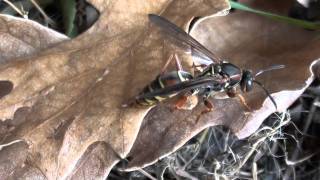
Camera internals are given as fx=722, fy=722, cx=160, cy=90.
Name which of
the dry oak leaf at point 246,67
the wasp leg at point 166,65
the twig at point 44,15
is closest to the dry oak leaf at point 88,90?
the wasp leg at point 166,65

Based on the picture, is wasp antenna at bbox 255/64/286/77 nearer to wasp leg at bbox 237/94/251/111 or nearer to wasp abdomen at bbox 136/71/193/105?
wasp leg at bbox 237/94/251/111

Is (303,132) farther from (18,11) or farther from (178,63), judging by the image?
(18,11)

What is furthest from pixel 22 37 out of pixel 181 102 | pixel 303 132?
pixel 303 132

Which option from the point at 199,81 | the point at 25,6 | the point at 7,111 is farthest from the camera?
the point at 25,6

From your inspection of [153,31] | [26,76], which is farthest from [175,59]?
[26,76]

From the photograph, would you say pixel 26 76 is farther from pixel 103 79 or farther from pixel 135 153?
pixel 135 153

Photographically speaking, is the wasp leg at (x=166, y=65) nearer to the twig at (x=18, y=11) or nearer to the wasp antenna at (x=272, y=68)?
the wasp antenna at (x=272, y=68)
